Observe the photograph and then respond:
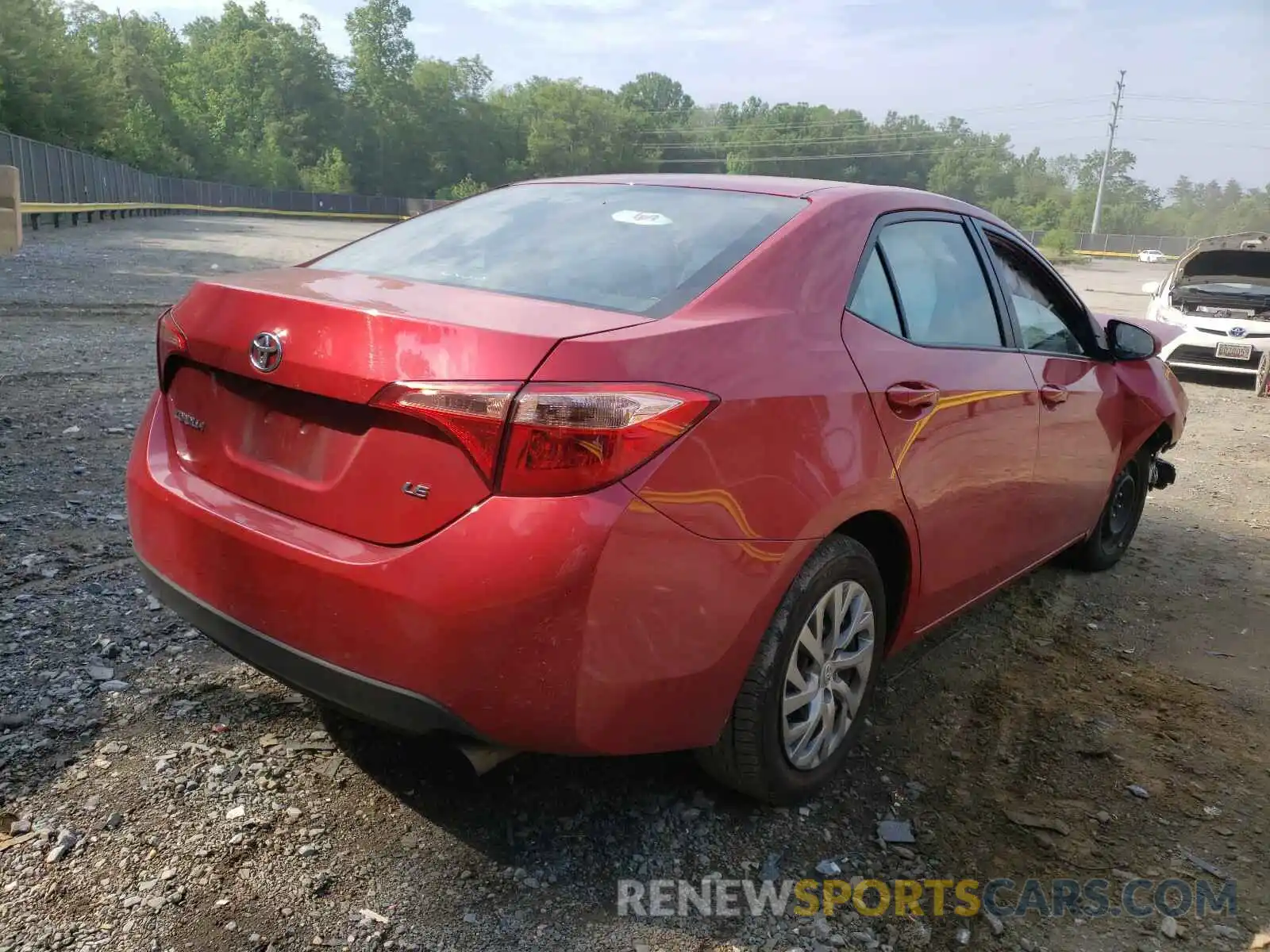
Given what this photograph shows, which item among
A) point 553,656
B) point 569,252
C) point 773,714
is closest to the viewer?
point 553,656

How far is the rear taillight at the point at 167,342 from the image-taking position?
2643 mm

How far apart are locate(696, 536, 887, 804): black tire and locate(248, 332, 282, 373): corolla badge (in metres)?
1.33

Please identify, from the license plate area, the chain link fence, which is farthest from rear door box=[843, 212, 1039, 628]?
the license plate area

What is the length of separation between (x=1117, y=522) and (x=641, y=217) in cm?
339

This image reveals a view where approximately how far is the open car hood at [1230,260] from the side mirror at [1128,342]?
33.3ft

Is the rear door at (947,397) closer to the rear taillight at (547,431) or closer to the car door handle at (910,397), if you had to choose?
the car door handle at (910,397)

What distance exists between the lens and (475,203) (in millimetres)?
3473

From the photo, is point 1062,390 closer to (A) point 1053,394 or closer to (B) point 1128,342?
(A) point 1053,394

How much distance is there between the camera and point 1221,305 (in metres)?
12.2

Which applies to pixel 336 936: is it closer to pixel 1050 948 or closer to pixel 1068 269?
pixel 1050 948

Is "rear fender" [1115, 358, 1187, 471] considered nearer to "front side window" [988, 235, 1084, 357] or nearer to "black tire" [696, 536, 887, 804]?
"front side window" [988, 235, 1084, 357]

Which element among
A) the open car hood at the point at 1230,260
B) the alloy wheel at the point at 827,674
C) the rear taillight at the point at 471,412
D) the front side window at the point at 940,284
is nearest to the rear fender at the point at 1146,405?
the front side window at the point at 940,284

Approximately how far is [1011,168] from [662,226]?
136m

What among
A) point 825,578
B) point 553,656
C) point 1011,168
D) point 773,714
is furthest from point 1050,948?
point 1011,168
